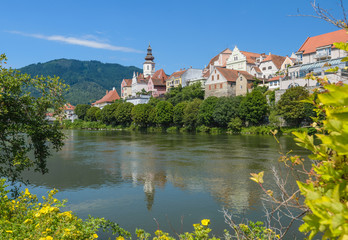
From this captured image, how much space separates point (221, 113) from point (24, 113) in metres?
50.0

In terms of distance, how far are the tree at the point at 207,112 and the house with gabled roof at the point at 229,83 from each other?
5.81 m

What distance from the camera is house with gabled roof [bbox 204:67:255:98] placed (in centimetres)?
6328

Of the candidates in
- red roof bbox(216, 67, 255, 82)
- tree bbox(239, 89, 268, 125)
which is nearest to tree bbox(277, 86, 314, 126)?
tree bbox(239, 89, 268, 125)

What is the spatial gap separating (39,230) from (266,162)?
A: 18.0 metres

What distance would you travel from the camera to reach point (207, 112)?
193 ft

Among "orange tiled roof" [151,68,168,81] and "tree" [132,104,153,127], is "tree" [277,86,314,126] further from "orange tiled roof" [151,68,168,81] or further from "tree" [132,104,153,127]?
"orange tiled roof" [151,68,168,81]

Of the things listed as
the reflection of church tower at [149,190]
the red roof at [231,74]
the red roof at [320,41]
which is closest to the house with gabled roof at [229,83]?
the red roof at [231,74]

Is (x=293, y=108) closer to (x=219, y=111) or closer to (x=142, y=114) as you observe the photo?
(x=219, y=111)

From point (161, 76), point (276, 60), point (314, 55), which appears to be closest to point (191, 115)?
point (276, 60)

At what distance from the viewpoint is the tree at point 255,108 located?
174 feet

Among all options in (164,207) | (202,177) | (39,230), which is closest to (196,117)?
(202,177)

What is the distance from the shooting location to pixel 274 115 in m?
51.2

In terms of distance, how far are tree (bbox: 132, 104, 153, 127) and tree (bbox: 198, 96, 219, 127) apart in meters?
19.1

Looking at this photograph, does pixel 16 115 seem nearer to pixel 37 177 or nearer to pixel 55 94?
pixel 55 94
